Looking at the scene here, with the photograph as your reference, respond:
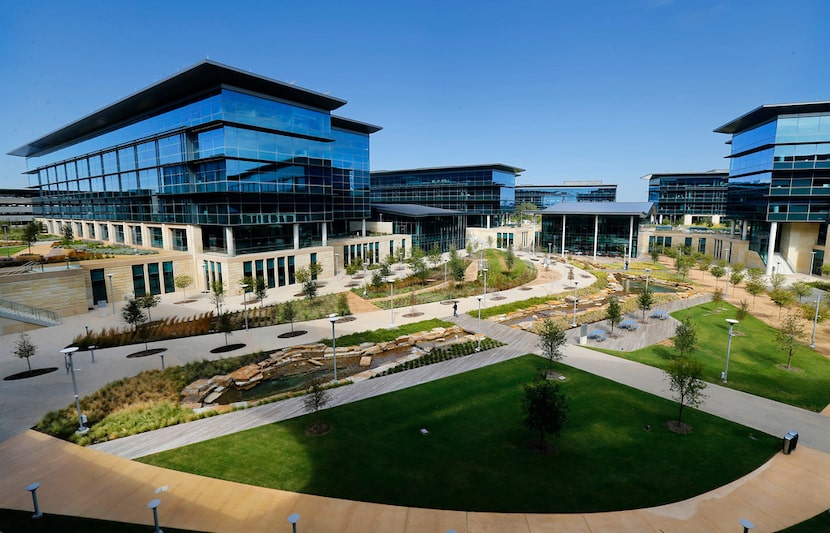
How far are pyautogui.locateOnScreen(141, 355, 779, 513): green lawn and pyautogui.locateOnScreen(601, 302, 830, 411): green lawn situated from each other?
6320 mm

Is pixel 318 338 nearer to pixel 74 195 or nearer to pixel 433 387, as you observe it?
pixel 433 387

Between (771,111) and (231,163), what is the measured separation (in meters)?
67.0

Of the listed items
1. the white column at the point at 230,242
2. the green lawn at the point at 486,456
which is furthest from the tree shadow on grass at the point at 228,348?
the white column at the point at 230,242

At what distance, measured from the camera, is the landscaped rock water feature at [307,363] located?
21.8 metres

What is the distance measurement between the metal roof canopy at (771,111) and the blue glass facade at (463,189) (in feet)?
141

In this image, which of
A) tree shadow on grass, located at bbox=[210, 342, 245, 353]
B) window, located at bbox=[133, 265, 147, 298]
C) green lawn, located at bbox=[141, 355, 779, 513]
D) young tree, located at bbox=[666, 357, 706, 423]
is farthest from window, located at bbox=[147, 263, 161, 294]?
young tree, located at bbox=[666, 357, 706, 423]

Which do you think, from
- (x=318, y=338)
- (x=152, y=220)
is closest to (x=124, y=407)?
(x=318, y=338)

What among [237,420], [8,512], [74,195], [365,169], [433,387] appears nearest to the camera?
[8,512]

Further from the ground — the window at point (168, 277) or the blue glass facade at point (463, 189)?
the blue glass facade at point (463, 189)

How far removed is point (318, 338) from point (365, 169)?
136ft

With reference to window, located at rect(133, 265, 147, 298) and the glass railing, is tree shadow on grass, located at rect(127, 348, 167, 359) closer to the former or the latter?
the glass railing

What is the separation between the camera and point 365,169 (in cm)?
6538

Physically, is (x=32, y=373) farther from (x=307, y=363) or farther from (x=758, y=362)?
(x=758, y=362)

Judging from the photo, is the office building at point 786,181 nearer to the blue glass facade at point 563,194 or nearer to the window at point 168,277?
the window at point 168,277
